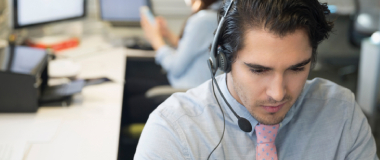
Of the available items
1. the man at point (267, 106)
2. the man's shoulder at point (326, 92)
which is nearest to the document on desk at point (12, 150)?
the man at point (267, 106)

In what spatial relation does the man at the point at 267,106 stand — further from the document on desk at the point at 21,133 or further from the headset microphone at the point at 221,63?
the document on desk at the point at 21,133

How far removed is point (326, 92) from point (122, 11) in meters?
1.58

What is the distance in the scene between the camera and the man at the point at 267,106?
809 millimetres

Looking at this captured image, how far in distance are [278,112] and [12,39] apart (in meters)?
1.52

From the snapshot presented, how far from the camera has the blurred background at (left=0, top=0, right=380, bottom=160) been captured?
1193 millimetres

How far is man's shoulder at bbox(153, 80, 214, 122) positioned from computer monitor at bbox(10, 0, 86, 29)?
1218 millimetres

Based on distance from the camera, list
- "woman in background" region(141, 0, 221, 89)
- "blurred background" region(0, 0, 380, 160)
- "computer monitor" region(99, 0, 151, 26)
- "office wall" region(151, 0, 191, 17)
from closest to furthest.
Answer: "blurred background" region(0, 0, 380, 160) < "woman in background" region(141, 0, 221, 89) < "computer monitor" region(99, 0, 151, 26) < "office wall" region(151, 0, 191, 17)

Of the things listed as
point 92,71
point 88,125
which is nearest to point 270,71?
point 88,125

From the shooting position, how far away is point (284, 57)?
0.80m

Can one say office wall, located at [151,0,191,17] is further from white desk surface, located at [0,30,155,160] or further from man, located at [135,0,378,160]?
man, located at [135,0,378,160]

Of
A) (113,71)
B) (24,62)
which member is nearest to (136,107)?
(113,71)

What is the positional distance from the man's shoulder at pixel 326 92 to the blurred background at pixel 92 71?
361 mm

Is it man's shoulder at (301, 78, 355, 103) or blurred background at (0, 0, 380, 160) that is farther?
blurred background at (0, 0, 380, 160)

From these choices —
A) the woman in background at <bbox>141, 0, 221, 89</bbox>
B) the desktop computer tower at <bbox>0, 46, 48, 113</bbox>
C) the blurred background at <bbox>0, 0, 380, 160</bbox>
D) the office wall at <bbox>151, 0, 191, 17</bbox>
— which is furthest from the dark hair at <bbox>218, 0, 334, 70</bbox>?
the office wall at <bbox>151, 0, 191, 17</bbox>
